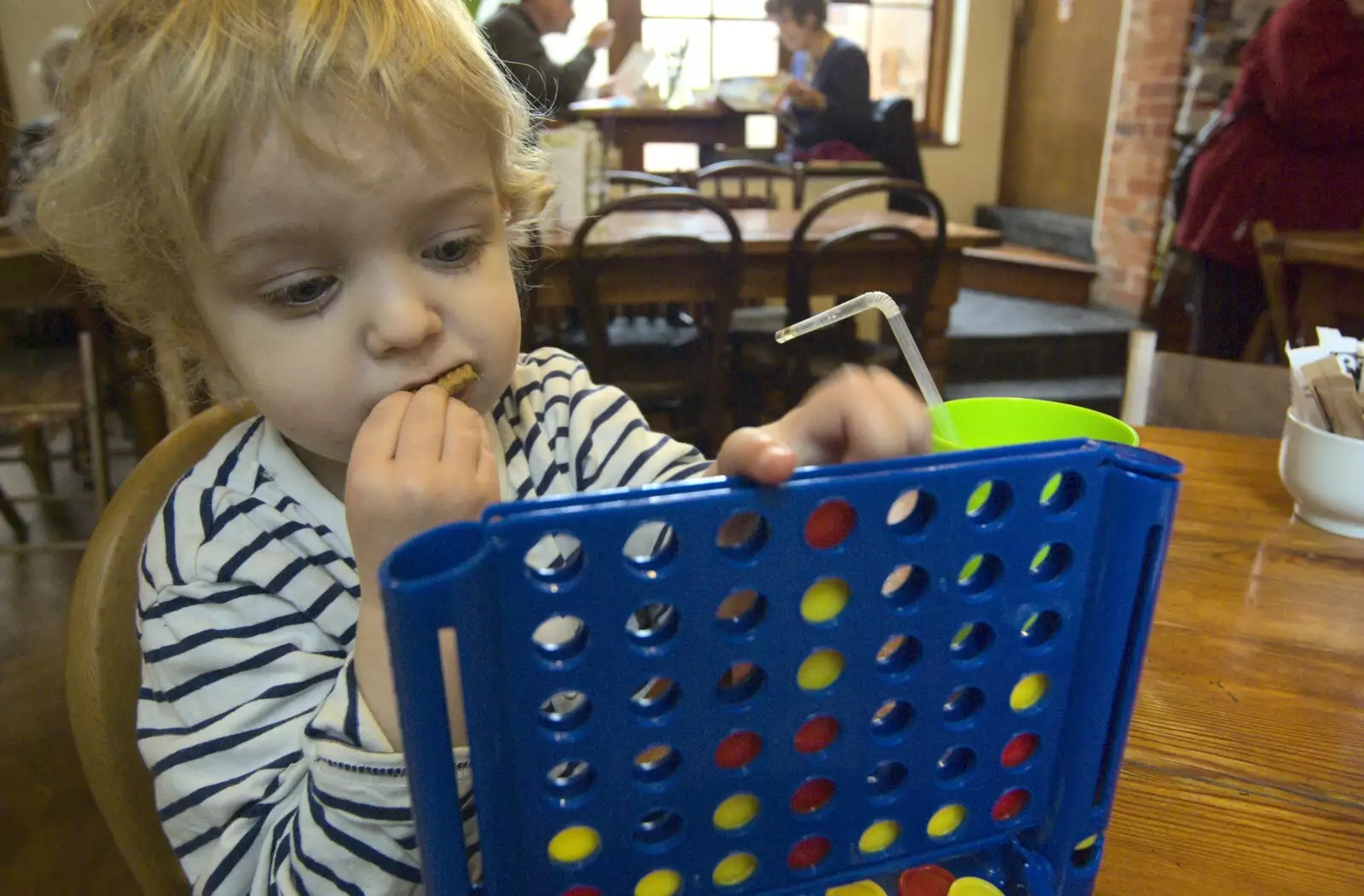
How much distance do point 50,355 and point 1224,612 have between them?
3.16m

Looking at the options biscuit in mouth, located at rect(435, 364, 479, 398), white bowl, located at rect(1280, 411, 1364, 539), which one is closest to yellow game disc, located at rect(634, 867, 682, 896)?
biscuit in mouth, located at rect(435, 364, 479, 398)

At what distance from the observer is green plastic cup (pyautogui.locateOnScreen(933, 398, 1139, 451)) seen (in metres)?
0.54

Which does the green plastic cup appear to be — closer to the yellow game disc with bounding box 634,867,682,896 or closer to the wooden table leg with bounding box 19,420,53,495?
the yellow game disc with bounding box 634,867,682,896

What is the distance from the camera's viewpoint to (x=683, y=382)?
106 inches

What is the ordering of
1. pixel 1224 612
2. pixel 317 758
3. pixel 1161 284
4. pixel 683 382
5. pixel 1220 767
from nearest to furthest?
1. pixel 317 758
2. pixel 1220 767
3. pixel 1224 612
4. pixel 683 382
5. pixel 1161 284

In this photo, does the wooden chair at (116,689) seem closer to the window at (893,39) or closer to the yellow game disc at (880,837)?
the yellow game disc at (880,837)

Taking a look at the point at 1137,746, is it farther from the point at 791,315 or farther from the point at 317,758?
the point at 791,315

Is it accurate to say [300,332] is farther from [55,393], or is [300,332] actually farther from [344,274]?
[55,393]

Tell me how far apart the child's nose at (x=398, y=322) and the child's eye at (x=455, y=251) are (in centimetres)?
4

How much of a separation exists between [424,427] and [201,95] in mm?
267

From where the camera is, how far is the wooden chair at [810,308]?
265cm

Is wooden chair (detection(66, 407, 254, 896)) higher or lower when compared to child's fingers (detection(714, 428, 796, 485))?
lower

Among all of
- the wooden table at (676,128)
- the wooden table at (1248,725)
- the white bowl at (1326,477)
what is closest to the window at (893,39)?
the wooden table at (676,128)

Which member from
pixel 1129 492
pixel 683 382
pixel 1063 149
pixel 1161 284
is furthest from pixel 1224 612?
pixel 1063 149
